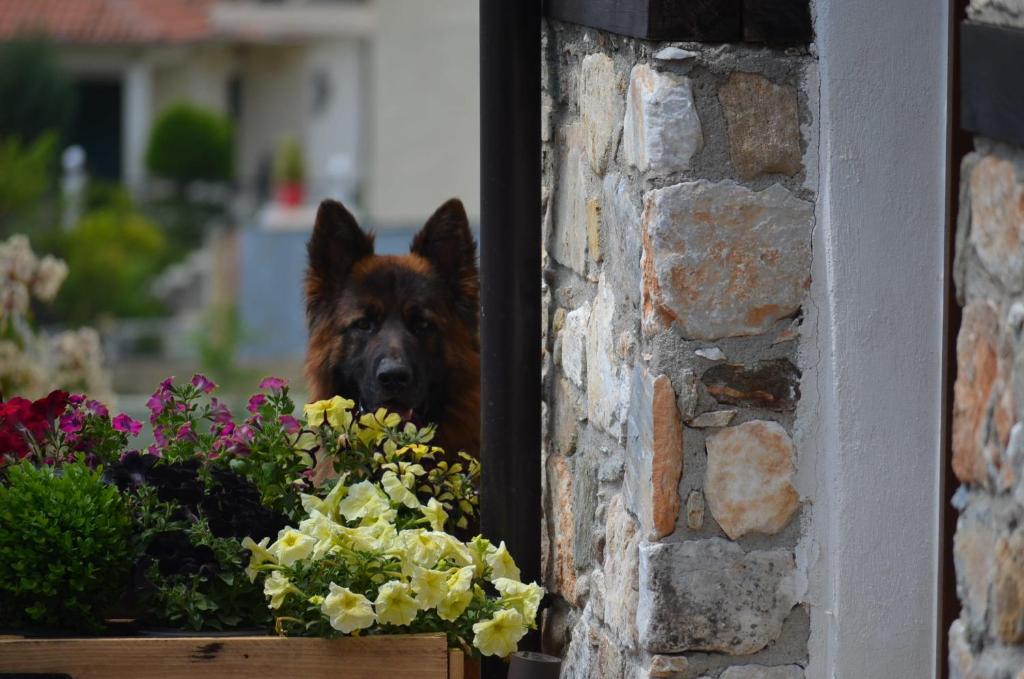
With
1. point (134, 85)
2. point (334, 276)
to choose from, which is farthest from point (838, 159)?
point (134, 85)

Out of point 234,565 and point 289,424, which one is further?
point 289,424

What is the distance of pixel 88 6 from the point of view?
29484 millimetres

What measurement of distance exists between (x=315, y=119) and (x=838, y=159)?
29.9 m

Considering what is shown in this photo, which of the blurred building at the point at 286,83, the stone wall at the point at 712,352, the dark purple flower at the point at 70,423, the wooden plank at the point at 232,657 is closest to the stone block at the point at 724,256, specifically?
the stone wall at the point at 712,352

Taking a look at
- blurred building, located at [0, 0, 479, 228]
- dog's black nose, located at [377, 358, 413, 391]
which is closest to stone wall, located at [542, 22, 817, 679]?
dog's black nose, located at [377, 358, 413, 391]

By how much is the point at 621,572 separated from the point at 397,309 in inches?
62.7

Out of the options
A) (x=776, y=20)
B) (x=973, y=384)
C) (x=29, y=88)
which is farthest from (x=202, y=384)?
(x=29, y=88)

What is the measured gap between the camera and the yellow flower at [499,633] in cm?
243

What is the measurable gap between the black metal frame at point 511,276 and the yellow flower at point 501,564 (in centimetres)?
12

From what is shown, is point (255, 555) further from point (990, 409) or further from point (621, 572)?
point (990, 409)

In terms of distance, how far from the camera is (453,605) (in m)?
2.45

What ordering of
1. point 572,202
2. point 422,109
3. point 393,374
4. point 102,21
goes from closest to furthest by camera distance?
point 572,202 < point 393,374 < point 422,109 < point 102,21

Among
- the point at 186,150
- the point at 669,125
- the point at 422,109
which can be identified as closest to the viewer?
the point at 669,125

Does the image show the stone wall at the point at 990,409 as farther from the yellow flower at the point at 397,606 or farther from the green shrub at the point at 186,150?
the green shrub at the point at 186,150
